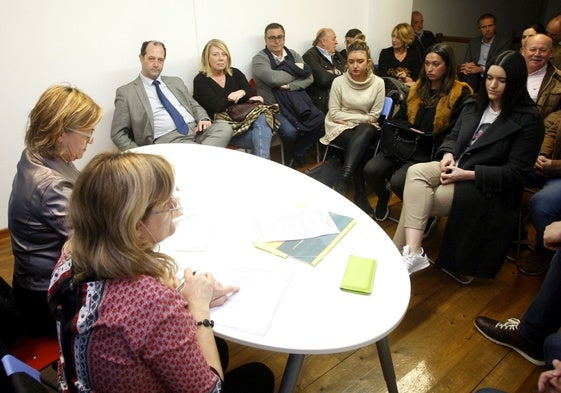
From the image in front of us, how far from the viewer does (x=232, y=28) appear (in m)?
3.71

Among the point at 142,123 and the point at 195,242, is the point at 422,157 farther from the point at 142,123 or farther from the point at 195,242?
the point at 142,123

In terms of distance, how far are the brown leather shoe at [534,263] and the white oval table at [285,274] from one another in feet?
4.91

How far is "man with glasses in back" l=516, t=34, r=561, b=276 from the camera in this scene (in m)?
2.18

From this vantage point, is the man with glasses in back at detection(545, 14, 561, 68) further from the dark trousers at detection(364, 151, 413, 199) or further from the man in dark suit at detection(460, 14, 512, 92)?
the dark trousers at detection(364, 151, 413, 199)

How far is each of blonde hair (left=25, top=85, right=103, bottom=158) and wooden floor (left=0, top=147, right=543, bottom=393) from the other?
1.22 meters

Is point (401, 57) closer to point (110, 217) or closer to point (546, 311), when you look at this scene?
point (546, 311)

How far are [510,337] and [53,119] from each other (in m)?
2.20

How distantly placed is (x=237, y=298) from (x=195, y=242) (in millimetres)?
335

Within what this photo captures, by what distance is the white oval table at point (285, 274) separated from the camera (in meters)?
1.00

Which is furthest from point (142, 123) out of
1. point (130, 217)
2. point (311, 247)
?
point (130, 217)

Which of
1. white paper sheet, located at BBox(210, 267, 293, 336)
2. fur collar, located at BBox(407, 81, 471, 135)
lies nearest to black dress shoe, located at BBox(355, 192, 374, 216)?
fur collar, located at BBox(407, 81, 471, 135)

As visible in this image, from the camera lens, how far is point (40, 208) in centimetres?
133

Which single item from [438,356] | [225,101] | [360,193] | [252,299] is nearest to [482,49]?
[360,193]

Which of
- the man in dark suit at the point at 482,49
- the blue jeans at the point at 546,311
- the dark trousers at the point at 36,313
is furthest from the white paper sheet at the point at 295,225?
the man in dark suit at the point at 482,49
